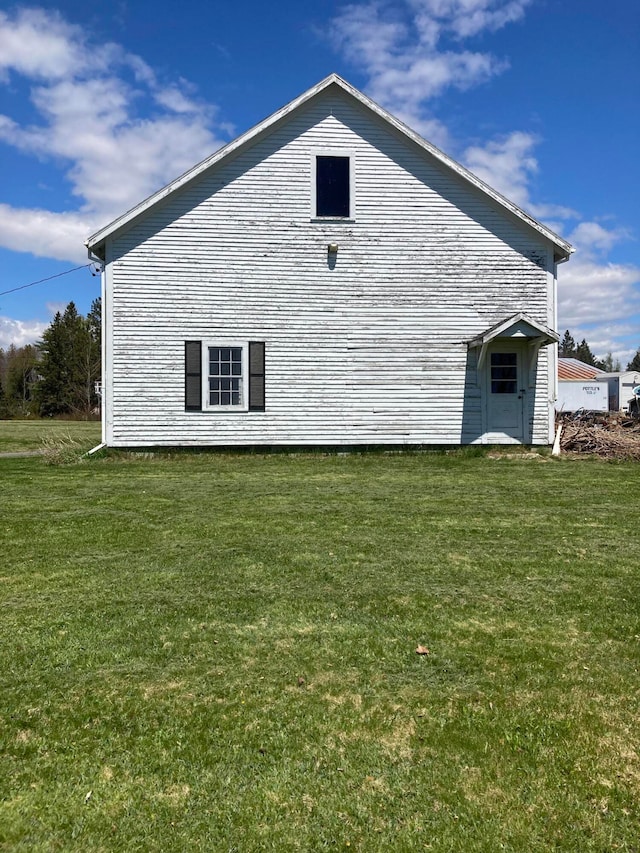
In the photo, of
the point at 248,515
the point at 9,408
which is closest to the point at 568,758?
the point at 248,515

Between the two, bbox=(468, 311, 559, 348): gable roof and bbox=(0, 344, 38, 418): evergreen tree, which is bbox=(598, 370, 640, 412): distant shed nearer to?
bbox=(468, 311, 559, 348): gable roof

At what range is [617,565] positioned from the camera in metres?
5.39

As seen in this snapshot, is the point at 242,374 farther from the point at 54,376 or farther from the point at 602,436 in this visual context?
the point at 54,376

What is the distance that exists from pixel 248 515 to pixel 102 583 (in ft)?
9.21

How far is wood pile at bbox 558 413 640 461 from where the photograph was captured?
13.9 metres

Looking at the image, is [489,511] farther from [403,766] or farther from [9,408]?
[9,408]

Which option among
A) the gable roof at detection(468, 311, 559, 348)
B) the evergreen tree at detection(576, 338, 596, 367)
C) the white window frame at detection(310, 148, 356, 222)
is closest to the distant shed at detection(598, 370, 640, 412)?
the gable roof at detection(468, 311, 559, 348)

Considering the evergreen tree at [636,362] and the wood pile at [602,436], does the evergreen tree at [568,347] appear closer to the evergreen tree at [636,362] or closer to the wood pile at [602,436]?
the evergreen tree at [636,362]

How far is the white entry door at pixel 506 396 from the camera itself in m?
14.4

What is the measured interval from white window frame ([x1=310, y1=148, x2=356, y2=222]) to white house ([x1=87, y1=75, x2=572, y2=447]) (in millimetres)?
31

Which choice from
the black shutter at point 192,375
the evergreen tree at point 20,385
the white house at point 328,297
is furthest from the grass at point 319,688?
the evergreen tree at point 20,385

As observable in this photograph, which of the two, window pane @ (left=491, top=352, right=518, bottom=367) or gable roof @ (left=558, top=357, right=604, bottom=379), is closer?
window pane @ (left=491, top=352, right=518, bottom=367)

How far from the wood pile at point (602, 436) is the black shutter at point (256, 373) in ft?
23.8

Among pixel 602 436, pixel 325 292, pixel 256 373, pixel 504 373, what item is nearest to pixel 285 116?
pixel 325 292
